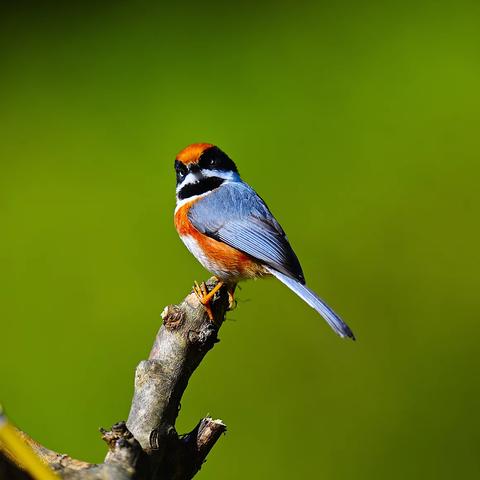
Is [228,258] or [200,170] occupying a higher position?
[200,170]

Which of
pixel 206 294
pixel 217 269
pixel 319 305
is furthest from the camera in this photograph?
pixel 217 269

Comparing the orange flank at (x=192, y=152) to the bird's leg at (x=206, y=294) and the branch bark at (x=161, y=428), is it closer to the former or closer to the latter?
the bird's leg at (x=206, y=294)

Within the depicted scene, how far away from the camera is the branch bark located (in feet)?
4.01

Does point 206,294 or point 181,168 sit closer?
point 206,294

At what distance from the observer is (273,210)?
2986 mm

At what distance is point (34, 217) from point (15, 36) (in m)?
0.88

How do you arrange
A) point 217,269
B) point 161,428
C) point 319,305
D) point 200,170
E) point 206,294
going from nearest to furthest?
point 161,428 → point 206,294 → point 319,305 → point 217,269 → point 200,170

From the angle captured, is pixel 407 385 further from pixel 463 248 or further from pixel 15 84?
pixel 15 84

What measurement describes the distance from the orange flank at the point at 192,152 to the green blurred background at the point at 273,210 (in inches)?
18.7

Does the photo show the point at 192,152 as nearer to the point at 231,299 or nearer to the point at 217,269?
the point at 217,269

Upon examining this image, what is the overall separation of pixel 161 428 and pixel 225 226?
1155mm

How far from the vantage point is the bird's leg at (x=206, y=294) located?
180 cm

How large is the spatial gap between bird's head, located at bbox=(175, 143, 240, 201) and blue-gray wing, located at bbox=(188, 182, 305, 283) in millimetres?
40

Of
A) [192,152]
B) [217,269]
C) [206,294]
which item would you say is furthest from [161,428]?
[192,152]
